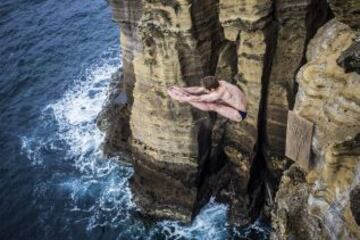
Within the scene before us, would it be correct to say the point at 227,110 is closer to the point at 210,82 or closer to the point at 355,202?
the point at 210,82

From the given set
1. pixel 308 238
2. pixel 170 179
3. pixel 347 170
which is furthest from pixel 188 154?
pixel 347 170

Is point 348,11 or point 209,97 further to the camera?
point 209,97

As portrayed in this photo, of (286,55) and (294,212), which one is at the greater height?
(286,55)

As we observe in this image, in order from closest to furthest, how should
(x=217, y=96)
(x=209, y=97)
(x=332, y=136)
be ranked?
1. (x=332, y=136)
2. (x=217, y=96)
3. (x=209, y=97)

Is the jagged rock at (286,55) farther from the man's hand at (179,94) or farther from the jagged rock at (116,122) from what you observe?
the jagged rock at (116,122)

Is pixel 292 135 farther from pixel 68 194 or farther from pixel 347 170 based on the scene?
pixel 68 194

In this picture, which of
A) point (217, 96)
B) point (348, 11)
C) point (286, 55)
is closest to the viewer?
point (348, 11)

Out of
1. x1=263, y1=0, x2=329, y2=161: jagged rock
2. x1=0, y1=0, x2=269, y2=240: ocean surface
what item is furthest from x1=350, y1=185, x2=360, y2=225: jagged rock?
x1=0, y1=0, x2=269, y2=240: ocean surface

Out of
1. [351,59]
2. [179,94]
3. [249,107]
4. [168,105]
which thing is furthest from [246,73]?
[351,59]

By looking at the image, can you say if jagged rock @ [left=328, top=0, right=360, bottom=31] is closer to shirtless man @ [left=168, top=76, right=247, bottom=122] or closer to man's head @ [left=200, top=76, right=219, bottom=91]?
shirtless man @ [left=168, top=76, right=247, bottom=122]
